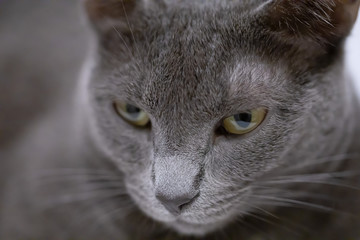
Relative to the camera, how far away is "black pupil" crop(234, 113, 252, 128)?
110 cm

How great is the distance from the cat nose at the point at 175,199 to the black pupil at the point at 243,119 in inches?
6.7

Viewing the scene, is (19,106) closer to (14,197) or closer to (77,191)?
(14,197)

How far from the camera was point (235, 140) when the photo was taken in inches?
44.2

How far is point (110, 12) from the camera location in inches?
48.7

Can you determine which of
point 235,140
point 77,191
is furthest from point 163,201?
point 77,191

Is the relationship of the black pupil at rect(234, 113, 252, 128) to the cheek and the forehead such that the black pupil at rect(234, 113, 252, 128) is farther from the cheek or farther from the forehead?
the cheek

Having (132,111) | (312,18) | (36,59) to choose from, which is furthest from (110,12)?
(36,59)

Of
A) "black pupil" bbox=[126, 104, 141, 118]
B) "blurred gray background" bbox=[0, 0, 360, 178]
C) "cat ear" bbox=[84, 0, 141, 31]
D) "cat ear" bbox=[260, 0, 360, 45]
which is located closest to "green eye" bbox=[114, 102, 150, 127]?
"black pupil" bbox=[126, 104, 141, 118]

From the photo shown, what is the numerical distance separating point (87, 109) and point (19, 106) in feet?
1.80

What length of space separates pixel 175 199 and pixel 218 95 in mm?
225

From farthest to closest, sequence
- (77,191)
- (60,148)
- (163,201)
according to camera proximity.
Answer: (60,148), (77,191), (163,201)

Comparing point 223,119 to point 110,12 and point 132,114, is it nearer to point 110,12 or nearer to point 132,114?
point 132,114

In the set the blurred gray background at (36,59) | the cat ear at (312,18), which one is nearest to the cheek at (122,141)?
the cat ear at (312,18)

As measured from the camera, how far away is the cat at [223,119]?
109 centimetres
